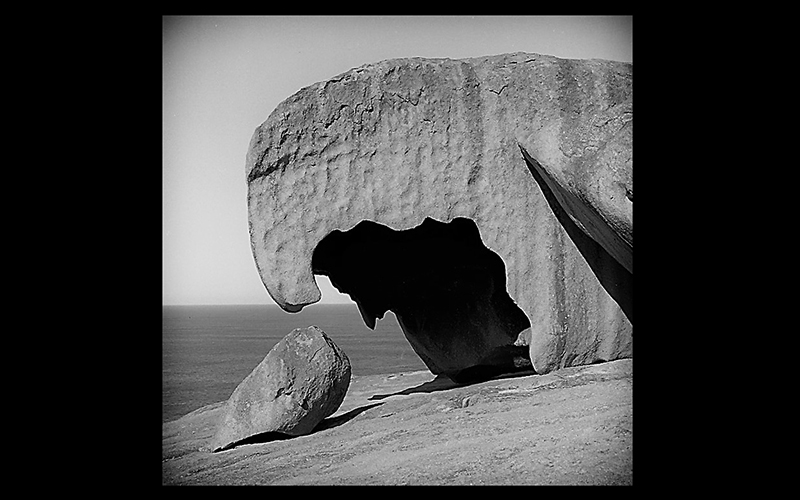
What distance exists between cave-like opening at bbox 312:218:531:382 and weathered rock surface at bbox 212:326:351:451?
5.59ft

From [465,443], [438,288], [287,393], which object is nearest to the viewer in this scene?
[465,443]

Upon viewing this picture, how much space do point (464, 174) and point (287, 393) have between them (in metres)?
2.17

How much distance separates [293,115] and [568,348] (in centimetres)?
279

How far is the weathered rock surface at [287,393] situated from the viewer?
6922 millimetres

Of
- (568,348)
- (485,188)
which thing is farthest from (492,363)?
(485,188)

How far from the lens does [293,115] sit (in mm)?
6836

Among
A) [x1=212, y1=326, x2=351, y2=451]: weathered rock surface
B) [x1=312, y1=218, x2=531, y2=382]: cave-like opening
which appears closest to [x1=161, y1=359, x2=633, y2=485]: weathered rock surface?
[x1=212, y1=326, x2=351, y2=451]: weathered rock surface

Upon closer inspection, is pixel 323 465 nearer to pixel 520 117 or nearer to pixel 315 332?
pixel 315 332

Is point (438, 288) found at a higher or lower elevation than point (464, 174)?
lower

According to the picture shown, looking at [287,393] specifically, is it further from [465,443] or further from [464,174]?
[464,174]

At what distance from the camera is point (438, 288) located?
29.8ft

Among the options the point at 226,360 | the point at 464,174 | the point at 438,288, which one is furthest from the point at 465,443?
the point at 226,360

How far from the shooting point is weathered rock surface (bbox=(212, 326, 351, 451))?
692 centimetres

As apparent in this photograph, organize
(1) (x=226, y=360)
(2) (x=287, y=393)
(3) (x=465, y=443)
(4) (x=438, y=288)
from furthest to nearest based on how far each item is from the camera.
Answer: (1) (x=226, y=360) < (4) (x=438, y=288) < (2) (x=287, y=393) < (3) (x=465, y=443)
